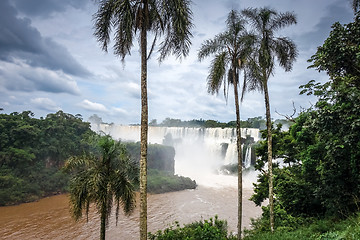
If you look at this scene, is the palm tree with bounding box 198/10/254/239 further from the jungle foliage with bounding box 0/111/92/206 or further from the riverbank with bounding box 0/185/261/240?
the jungle foliage with bounding box 0/111/92/206

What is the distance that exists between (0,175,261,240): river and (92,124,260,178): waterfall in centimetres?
1325

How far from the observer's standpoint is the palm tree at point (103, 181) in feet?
25.5

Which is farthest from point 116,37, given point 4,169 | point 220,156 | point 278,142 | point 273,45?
point 220,156

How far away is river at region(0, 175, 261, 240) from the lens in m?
16.3

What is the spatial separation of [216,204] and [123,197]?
18395 millimetres

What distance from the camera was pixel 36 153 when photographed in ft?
88.6

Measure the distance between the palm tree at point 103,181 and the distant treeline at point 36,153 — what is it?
44.4 feet

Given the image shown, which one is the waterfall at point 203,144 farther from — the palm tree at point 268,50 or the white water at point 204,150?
the palm tree at point 268,50

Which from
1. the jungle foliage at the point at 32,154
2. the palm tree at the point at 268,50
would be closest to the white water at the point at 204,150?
the jungle foliage at the point at 32,154

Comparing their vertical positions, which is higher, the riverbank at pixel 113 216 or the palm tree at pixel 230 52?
the palm tree at pixel 230 52

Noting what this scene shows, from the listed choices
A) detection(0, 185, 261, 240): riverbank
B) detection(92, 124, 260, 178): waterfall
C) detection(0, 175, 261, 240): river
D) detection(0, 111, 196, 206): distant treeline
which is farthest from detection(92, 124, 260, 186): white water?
detection(0, 185, 261, 240): riverbank

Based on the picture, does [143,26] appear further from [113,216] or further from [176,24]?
[113,216]

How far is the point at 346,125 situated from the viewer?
6.77 metres

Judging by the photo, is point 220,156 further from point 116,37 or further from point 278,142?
point 116,37
